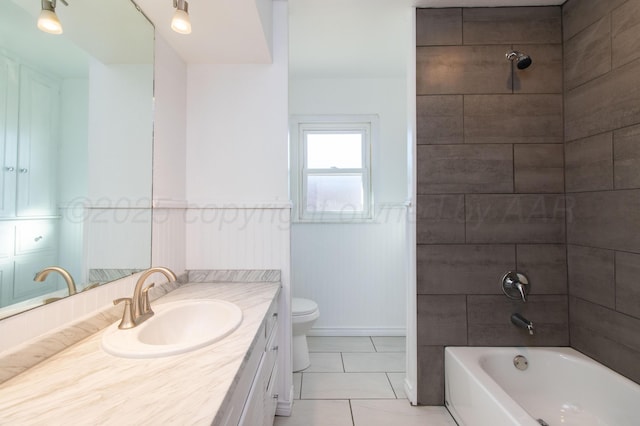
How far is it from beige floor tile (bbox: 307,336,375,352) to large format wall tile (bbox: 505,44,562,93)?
2222 mm

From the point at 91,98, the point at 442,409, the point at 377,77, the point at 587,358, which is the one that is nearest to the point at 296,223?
the point at 377,77

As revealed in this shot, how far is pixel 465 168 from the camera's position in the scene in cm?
186

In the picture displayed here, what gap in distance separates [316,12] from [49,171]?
172cm

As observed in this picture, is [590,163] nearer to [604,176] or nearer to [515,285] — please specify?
[604,176]

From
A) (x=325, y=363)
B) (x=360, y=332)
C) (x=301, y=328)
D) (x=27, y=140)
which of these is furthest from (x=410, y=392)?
(x=27, y=140)

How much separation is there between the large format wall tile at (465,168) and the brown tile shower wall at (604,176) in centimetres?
37

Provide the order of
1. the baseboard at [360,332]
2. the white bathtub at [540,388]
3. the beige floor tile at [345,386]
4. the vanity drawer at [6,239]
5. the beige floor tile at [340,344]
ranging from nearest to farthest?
the vanity drawer at [6,239] < the white bathtub at [540,388] < the beige floor tile at [345,386] < the beige floor tile at [340,344] < the baseboard at [360,332]

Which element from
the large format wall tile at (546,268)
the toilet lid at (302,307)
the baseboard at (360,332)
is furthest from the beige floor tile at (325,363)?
the large format wall tile at (546,268)

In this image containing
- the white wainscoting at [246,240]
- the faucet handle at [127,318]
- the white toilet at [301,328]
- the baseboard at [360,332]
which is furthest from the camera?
the baseboard at [360,332]

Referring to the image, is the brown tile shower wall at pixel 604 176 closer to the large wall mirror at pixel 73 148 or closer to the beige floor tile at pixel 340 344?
the beige floor tile at pixel 340 344

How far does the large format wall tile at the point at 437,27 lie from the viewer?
1.87 meters

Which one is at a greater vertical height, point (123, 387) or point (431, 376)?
point (123, 387)

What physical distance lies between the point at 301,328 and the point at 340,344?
660mm

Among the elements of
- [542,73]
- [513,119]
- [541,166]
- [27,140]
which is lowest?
[27,140]
